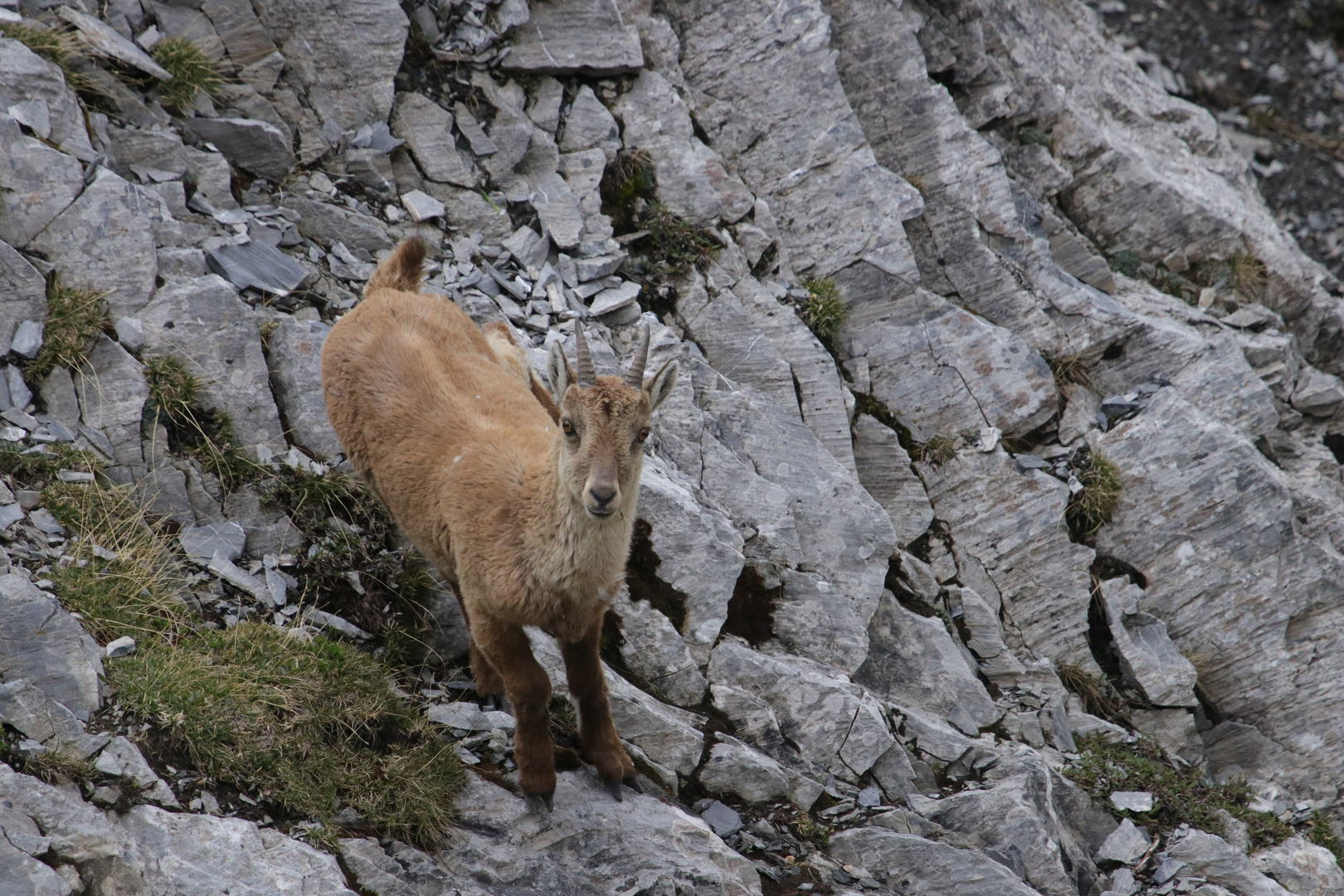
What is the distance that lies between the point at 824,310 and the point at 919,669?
398 cm

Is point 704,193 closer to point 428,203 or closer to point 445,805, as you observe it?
point 428,203

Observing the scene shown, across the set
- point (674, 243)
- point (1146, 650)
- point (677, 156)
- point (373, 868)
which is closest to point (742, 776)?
point (373, 868)

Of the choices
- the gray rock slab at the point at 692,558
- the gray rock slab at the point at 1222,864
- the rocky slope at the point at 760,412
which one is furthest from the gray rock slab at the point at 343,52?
the gray rock slab at the point at 1222,864

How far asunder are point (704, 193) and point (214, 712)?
290 inches

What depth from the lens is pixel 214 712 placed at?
560 cm

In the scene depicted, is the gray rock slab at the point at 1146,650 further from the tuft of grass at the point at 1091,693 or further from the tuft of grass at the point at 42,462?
the tuft of grass at the point at 42,462

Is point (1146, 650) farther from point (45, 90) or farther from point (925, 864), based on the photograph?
point (45, 90)

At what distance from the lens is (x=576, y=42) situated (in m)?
10.9

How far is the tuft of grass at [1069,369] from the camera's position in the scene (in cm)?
1091

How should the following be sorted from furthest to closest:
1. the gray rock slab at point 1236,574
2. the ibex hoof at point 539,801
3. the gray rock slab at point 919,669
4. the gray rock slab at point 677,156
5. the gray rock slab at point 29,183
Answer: the gray rock slab at point 677,156 → the gray rock slab at point 1236,574 → the gray rock slab at point 919,669 → the gray rock slab at point 29,183 → the ibex hoof at point 539,801

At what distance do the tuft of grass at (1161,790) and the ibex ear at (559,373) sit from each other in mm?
5828

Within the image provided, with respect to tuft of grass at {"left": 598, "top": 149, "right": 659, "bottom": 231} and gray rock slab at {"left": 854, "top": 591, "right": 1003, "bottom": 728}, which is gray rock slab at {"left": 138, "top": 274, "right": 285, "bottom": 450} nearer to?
tuft of grass at {"left": 598, "top": 149, "right": 659, "bottom": 231}

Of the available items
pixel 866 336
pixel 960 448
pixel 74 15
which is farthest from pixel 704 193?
pixel 74 15

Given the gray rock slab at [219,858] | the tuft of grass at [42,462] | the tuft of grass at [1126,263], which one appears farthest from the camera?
the tuft of grass at [1126,263]
